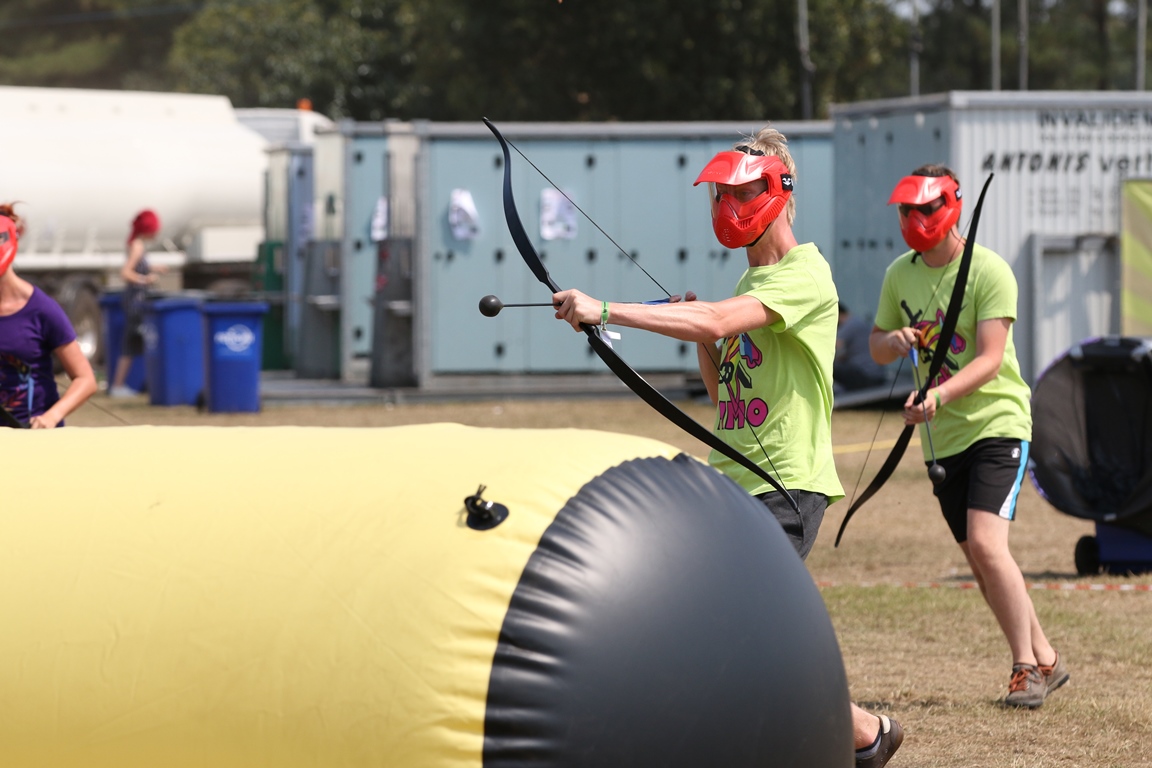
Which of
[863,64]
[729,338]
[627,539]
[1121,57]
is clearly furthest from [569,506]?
[1121,57]

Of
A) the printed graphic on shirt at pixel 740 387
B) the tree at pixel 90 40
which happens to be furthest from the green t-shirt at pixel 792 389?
the tree at pixel 90 40

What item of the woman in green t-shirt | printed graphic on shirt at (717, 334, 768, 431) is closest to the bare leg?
the woman in green t-shirt

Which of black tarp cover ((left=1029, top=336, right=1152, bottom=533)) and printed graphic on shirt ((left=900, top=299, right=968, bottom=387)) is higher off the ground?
printed graphic on shirt ((left=900, top=299, right=968, bottom=387))

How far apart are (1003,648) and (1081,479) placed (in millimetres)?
1843

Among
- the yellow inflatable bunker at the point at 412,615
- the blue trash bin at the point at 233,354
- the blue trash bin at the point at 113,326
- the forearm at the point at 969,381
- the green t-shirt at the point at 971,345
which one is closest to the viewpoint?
the yellow inflatable bunker at the point at 412,615

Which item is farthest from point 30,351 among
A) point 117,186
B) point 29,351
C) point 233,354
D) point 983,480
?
point 117,186

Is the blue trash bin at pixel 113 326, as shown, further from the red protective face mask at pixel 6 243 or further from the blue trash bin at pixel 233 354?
the red protective face mask at pixel 6 243

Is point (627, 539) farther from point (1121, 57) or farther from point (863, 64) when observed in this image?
point (1121, 57)

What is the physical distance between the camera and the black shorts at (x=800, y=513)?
4414 millimetres

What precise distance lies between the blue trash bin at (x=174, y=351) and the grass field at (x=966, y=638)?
6792 millimetres

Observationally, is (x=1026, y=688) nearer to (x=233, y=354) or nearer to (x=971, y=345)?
(x=971, y=345)

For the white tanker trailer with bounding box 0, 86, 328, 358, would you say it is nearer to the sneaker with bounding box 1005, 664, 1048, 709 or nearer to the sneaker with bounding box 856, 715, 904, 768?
the sneaker with bounding box 1005, 664, 1048, 709

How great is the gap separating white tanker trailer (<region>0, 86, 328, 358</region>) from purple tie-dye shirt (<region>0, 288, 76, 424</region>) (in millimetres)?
15257

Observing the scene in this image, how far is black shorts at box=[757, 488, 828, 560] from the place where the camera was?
4.41m
